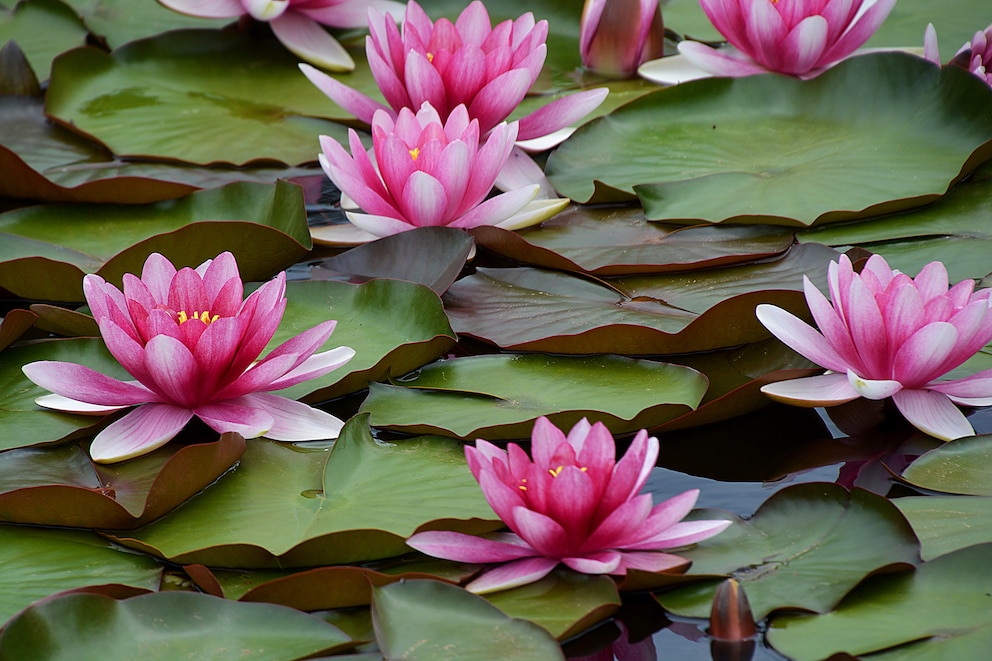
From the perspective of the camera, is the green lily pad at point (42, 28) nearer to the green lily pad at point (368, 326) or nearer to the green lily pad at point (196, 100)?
the green lily pad at point (196, 100)

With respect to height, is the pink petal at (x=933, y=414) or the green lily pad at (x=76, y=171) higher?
the green lily pad at (x=76, y=171)

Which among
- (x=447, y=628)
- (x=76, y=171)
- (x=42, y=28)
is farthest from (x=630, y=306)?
(x=42, y=28)

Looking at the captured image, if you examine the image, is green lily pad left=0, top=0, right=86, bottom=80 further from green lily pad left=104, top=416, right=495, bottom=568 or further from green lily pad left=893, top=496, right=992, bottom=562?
green lily pad left=893, top=496, right=992, bottom=562

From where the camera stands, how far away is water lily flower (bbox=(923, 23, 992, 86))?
7.89 ft

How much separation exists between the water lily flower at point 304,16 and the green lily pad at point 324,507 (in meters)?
1.68

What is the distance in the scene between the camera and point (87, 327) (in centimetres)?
183

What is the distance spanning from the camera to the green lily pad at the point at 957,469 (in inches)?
56.8

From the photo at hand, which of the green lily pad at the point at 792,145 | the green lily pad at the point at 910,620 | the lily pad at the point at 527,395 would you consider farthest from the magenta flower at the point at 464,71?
the green lily pad at the point at 910,620

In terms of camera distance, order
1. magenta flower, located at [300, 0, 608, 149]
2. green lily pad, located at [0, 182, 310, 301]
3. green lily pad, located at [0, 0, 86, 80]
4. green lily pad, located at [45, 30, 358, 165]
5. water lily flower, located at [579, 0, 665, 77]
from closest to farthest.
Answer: green lily pad, located at [0, 182, 310, 301], magenta flower, located at [300, 0, 608, 149], green lily pad, located at [45, 30, 358, 165], water lily flower, located at [579, 0, 665, 77], green lily pad, located at [0, 0, 86, 80]

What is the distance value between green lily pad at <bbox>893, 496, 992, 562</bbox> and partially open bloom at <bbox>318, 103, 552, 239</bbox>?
976 millimetres

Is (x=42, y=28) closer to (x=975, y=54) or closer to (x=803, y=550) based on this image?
(x=975, y=54)

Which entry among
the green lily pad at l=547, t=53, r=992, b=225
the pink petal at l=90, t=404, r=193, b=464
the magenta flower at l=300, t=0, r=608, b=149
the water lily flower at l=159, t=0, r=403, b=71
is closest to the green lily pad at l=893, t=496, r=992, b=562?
the green lily pad at l=547, t=53, r=992, b=225

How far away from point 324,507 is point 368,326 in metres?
0.49

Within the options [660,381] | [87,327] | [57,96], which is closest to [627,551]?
[660,381]
